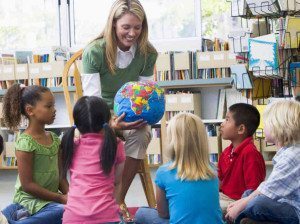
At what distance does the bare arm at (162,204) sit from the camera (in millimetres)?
2248

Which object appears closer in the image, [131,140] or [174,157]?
[174,157]

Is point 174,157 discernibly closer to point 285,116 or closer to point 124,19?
point 285,116

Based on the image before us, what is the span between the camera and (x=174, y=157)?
2.22 meters

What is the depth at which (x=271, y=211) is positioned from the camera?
228 cm

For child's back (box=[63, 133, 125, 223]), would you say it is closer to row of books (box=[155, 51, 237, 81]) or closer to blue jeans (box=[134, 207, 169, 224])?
blue jeans (box=[134, 207, 169, 224])

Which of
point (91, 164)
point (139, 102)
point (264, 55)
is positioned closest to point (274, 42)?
point (264, 55)

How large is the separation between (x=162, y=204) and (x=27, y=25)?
4674 mm

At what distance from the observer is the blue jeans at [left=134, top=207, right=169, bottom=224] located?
2.35m

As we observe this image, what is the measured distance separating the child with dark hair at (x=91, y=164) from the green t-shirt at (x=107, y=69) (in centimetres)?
50

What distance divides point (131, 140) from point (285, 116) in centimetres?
78

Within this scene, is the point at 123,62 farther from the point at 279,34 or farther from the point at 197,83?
the point at 197,83

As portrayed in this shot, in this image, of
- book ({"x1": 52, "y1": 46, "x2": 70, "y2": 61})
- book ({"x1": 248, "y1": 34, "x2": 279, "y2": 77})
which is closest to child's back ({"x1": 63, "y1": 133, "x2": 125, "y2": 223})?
book ({"x1": 248, "y1": 34, "x2": 279, "y2": 77})

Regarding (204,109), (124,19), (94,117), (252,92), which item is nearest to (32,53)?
(204,109)

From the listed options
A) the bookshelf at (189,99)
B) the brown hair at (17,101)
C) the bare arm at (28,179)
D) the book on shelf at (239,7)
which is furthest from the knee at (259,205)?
the bookshelf at (189,99)
